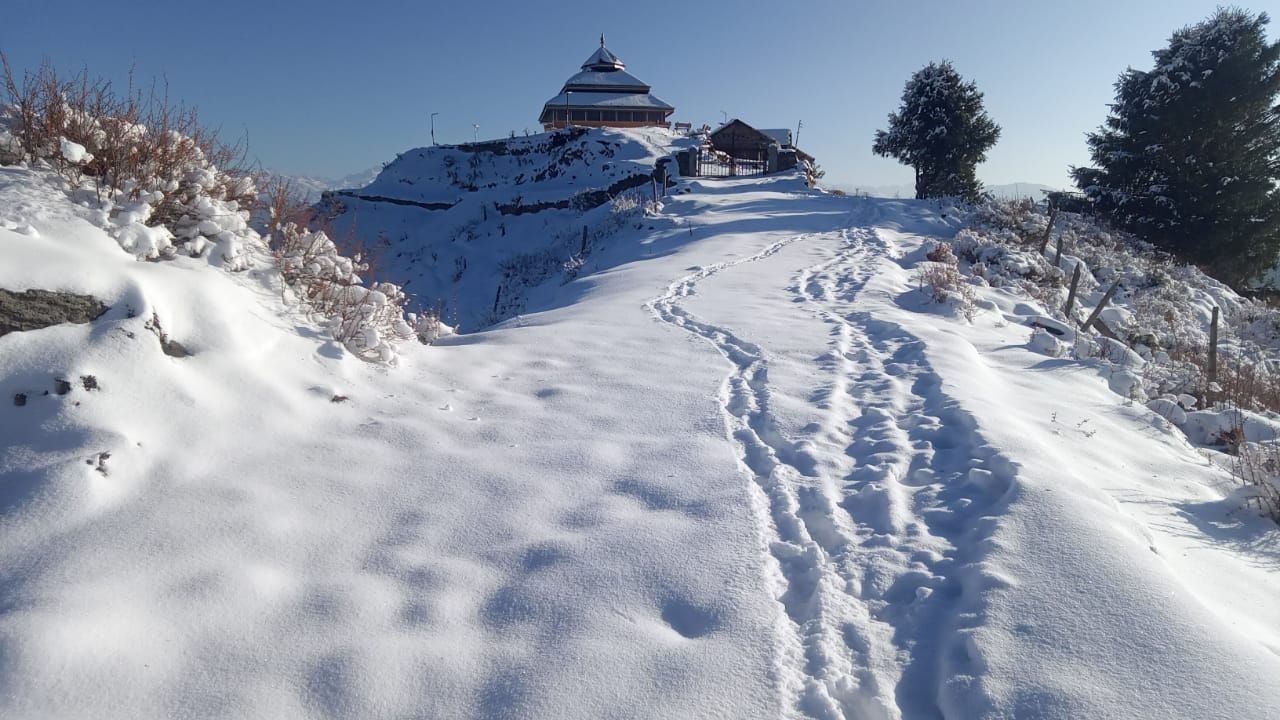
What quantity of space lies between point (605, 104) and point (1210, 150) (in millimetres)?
32267

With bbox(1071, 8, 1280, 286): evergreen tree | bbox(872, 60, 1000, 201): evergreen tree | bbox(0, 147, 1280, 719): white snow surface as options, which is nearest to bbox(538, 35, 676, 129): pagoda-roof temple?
bbox(872, 60, 1000, 201): evergreen tree

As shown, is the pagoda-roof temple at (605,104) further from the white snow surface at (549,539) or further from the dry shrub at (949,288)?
the white snow surface at (549,539)

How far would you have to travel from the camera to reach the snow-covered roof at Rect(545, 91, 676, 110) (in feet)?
145

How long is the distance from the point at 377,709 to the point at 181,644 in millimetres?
769

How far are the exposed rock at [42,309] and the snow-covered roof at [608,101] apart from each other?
143 ft

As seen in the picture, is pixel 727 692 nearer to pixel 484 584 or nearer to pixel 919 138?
pixel 484 584

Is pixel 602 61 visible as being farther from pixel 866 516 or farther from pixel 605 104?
pixel 866 516

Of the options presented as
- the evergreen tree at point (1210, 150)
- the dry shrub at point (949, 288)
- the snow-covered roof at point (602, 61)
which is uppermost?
the snow-covered roof at point (602, 61)

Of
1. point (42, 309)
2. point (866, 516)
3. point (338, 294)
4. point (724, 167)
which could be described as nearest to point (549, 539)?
point (866, 516)

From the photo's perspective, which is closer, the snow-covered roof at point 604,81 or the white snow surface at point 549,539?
the white snow surface at point 549,539

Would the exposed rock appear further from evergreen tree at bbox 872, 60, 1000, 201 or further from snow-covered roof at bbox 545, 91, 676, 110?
snow-covered roof at bbox 545, 91, 676, 110

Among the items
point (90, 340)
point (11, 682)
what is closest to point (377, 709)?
point (11, 682)

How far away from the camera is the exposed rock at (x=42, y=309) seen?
325 centimetres

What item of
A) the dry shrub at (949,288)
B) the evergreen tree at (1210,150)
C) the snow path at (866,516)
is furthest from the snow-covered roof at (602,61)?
the snow path at (866,516)
